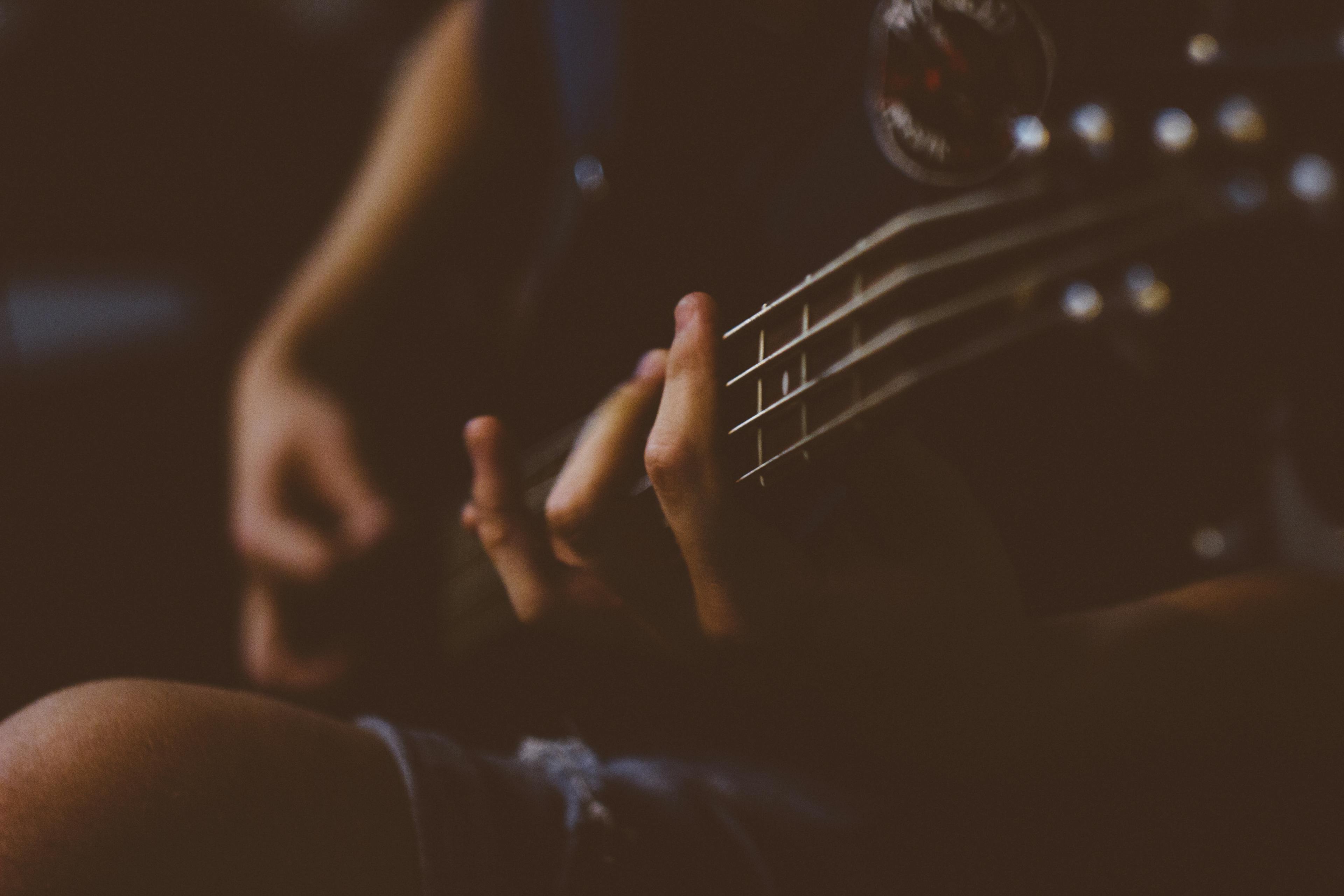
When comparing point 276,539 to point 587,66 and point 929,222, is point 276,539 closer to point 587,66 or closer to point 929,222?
point 587,66

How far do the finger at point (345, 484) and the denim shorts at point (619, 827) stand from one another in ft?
0.84

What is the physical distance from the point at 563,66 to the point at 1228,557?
0.55 meters

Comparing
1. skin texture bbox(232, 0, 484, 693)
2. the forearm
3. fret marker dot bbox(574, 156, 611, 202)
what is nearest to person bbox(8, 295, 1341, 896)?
fret marker dot bbox(574, 156, 611, 202)

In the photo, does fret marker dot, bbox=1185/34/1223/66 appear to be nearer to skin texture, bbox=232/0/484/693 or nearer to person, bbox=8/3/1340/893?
person, bbox=8/3/1340/893

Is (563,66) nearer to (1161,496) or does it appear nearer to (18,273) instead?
(1161,496)

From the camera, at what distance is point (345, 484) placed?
705 millimetres

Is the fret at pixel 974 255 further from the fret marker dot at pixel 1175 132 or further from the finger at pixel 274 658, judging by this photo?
the finger at pixel 274 658

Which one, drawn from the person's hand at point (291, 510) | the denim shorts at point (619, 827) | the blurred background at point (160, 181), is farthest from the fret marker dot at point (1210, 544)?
the blurred background at point (160, 181)

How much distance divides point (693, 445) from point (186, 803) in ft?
0.70

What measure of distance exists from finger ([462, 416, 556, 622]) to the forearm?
21.1 inches

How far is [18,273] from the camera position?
1135 mm

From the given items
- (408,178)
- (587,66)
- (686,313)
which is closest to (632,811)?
(686,313)

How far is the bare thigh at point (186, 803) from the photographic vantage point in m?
0.30

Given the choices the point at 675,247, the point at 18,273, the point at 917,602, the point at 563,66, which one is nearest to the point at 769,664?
the point at 917,602
